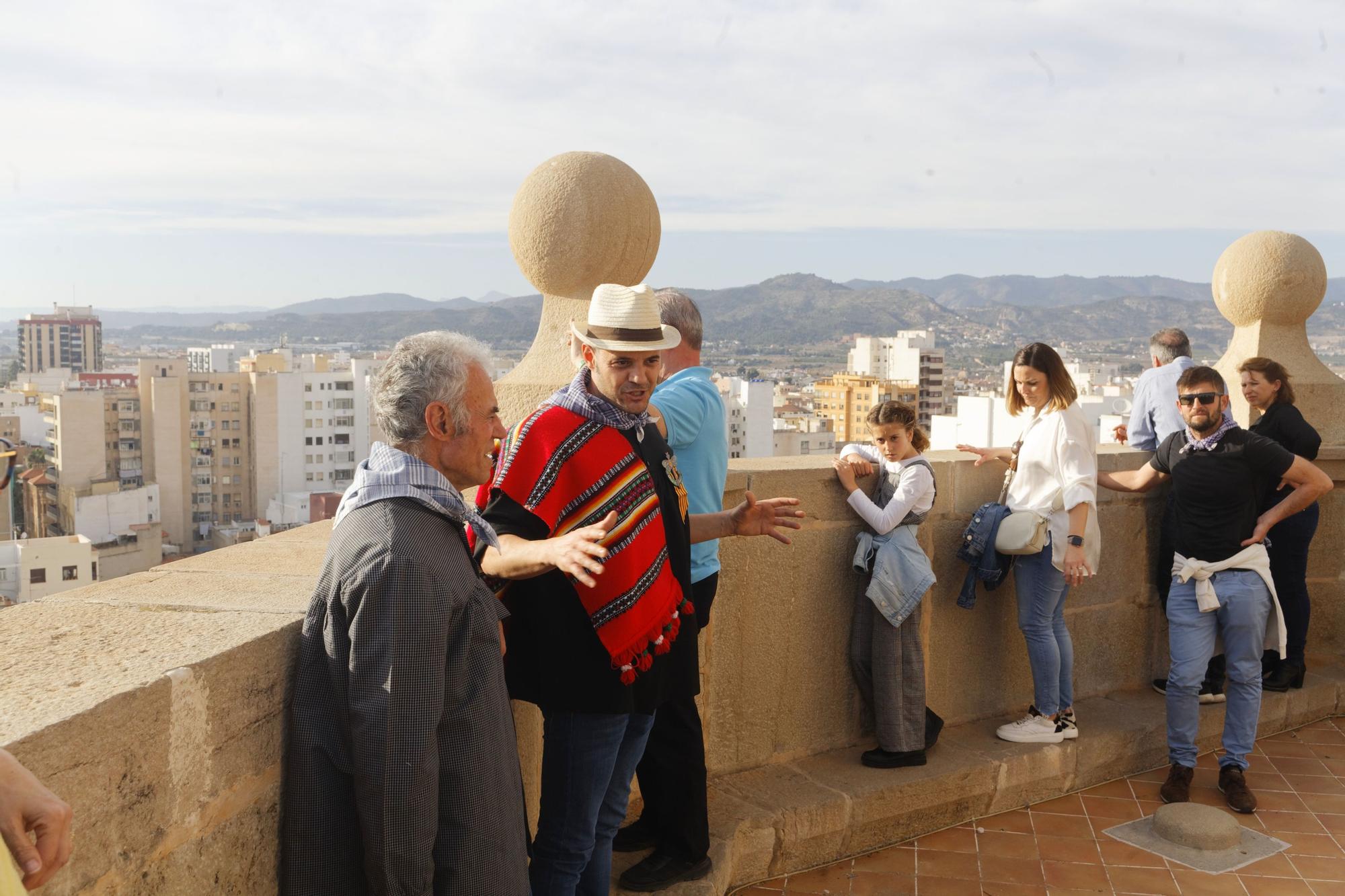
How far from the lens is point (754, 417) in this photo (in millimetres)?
38250

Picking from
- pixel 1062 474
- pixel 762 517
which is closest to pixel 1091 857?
pixel 1062 474

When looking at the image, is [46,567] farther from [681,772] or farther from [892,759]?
[681,772]

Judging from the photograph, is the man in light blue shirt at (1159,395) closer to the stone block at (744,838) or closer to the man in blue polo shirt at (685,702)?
the stone block at (744,838)

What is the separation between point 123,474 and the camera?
199 ft

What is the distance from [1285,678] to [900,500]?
2.42 m

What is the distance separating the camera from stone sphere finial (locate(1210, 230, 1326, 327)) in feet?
17.7

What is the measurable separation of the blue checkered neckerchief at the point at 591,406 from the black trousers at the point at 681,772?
0.69 metres

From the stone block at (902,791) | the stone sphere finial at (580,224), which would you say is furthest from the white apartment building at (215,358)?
the stone block at (902,791)

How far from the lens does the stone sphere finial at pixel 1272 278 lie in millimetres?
5387

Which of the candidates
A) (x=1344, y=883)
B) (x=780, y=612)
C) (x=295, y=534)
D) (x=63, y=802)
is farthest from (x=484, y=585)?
(x=1344, y=883)

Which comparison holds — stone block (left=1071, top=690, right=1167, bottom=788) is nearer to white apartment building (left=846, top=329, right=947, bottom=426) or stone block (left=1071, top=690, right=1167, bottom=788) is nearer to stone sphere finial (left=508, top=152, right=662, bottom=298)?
stone sphere finial (left=508, top=152, right=662, bottom=298)

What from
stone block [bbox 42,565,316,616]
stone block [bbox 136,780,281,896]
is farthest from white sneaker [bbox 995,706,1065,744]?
stone block [bbox 136,780,281,896]


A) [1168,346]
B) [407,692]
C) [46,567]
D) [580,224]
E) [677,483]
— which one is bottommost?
[46,567]

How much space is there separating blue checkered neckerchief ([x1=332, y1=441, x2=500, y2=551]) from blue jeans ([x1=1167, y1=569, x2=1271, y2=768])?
9.92ft
